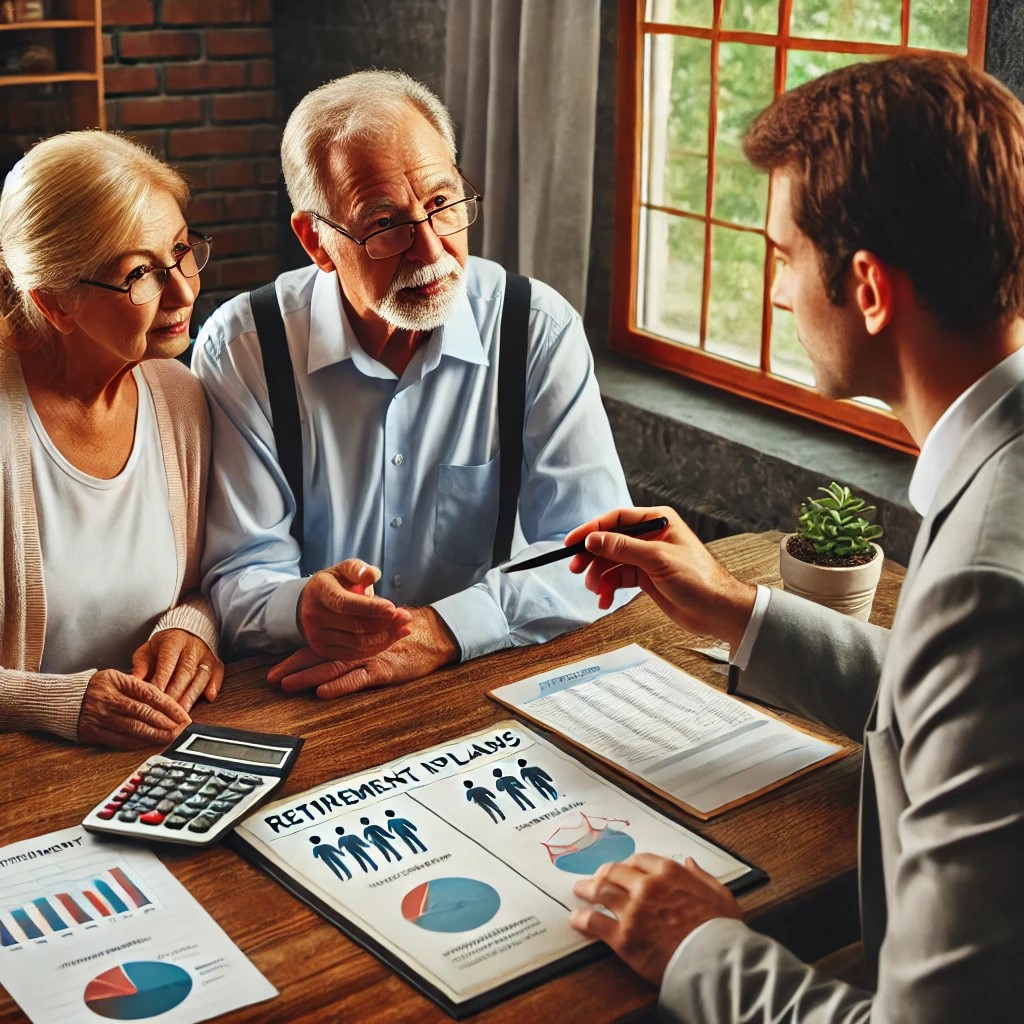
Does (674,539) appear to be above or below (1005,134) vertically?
below

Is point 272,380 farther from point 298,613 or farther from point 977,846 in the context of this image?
point 977,846

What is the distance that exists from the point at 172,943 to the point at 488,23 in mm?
2777

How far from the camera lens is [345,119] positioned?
194 cm

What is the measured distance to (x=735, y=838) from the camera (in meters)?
1.33

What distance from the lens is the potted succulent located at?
5.45ft

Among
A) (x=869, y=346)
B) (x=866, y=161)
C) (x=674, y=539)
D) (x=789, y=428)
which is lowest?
(x=789, y=428)

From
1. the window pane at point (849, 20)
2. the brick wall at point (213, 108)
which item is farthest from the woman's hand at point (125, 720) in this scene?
the brick wall at point (213, 108)

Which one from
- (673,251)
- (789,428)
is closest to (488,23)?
(673,251)

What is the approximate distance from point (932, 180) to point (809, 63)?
76.5 inches

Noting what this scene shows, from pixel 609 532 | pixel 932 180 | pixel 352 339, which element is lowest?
pixel 609 532

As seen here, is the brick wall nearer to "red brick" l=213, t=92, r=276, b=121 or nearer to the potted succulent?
"red brick" l=213, t=92, r=276, b=121

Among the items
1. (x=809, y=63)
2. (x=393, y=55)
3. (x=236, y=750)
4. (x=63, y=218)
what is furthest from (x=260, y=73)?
(x=236, y=750)

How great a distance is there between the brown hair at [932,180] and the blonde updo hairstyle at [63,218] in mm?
988

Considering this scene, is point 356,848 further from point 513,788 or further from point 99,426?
point 99,426
